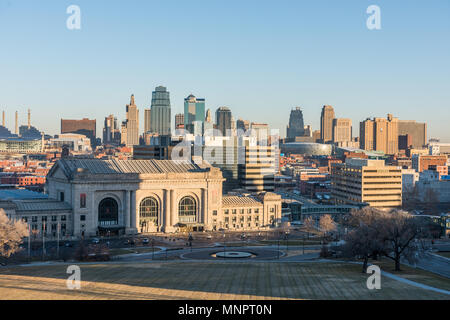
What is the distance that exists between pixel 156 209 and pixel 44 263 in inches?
2051

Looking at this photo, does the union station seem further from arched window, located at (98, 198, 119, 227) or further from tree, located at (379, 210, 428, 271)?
tree, located at (379, 210, 428, 271)

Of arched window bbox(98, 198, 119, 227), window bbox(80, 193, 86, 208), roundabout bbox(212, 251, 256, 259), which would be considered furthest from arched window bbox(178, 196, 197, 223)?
roundabout bbox(212, 251, 256, 259)

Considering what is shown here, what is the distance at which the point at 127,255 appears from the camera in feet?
392

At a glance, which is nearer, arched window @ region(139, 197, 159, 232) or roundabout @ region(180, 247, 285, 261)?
roundabout @ region(180, 247, 285, 261)

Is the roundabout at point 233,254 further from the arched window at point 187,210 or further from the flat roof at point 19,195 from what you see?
the flat roof at point 19,195

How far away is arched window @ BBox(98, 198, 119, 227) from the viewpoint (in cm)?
14888

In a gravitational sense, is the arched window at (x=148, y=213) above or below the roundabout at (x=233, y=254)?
above

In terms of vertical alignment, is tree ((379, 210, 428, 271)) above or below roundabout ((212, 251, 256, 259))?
above

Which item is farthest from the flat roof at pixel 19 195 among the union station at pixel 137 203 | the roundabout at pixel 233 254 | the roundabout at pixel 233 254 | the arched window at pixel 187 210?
the roundabout at pixel 233 254

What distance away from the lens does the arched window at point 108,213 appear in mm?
148875

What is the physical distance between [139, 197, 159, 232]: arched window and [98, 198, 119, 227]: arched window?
6.35 metres
